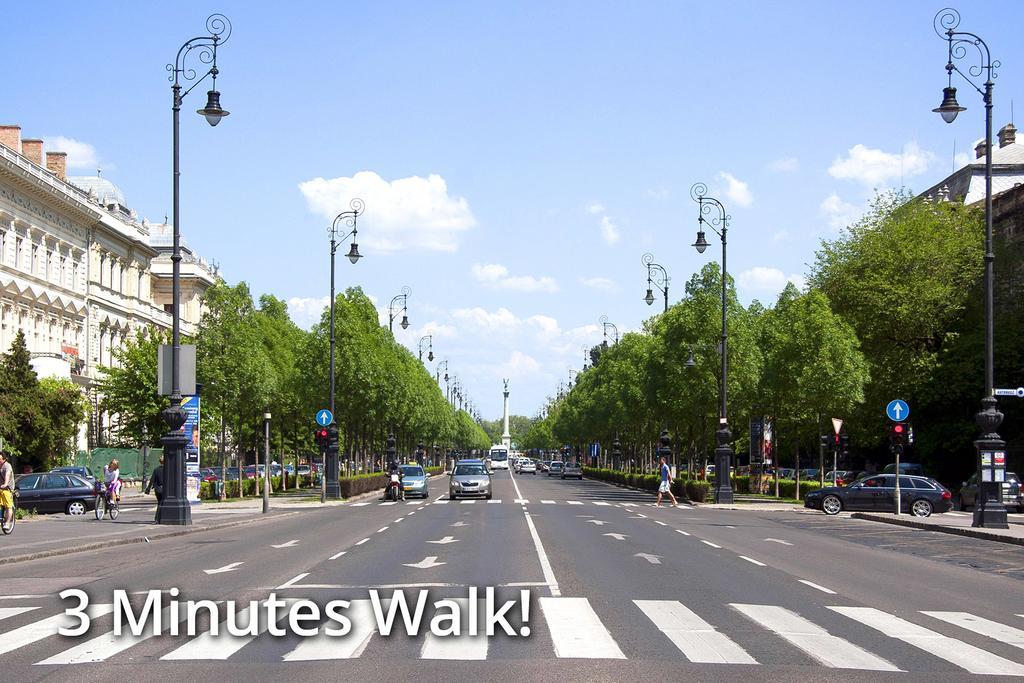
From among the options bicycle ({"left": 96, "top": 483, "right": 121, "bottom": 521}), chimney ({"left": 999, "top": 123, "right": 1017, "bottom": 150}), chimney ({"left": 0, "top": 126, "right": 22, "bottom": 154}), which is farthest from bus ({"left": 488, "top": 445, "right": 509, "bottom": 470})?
bicycle ({"left": 96, "top": 483, "right": 121, "bottom": 521})

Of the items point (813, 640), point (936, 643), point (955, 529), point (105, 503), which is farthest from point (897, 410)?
point (813, 640)

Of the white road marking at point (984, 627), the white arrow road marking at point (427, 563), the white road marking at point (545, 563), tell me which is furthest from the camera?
the white arrow road marking at point (427, 563)

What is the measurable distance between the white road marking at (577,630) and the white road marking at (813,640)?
179cm

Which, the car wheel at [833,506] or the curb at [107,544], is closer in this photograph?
the curb at [107,544]

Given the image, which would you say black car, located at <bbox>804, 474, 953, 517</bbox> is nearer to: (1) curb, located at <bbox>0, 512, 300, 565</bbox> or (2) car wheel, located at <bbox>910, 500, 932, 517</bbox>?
(2) car wheel, located at <bbox>910, 500, 932, 517</bbox>

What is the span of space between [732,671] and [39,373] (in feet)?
188

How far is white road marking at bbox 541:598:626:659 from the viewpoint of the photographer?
1071cm

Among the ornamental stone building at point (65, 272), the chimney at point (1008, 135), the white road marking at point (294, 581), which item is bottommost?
the white road marking at point (294, 581)

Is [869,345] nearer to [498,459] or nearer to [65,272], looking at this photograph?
[65,272]

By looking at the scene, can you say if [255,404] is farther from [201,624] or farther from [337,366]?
[201,624]

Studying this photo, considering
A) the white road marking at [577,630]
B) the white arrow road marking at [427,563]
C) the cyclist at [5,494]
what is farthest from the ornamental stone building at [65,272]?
the white road marking at [577,630]

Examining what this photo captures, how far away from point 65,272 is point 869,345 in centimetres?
4618

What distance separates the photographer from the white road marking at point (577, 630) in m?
10.7

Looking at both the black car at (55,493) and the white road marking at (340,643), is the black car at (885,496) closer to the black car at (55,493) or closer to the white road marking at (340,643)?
the black car at (55,493)
